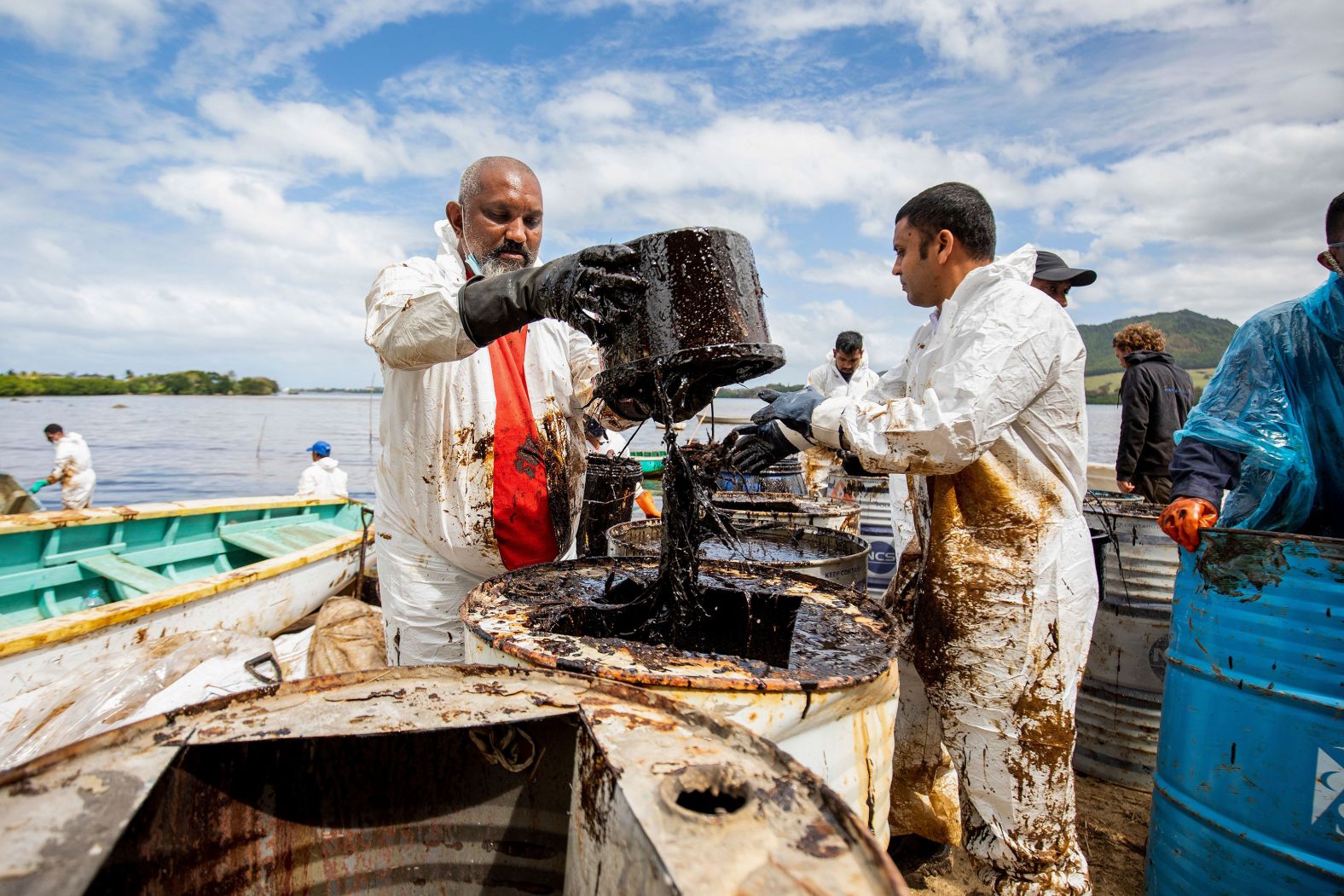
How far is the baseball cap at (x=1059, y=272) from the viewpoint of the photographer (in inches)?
179

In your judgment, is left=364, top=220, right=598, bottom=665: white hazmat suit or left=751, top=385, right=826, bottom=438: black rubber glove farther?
left=751, top=385, right=826, bottom=438: black rubber glove

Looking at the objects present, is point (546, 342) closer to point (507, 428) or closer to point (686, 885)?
point (507, 428)

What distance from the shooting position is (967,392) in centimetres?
224

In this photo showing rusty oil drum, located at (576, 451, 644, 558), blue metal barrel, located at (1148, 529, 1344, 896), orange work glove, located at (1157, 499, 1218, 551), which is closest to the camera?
blue metal barrel, located at (1148, 529, 1344, 896)

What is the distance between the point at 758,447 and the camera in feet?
9.03

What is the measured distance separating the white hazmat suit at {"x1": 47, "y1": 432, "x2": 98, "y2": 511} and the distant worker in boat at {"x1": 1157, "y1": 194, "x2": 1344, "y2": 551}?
41.4 ft

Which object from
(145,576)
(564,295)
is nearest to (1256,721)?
(564,295)

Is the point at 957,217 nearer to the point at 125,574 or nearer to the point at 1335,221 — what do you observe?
the point at 1335,221

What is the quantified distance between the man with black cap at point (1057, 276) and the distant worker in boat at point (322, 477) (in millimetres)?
9365

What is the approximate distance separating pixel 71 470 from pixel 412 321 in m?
11.5

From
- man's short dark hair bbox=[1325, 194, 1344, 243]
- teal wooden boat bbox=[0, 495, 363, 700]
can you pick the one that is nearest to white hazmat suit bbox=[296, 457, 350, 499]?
teal wooden boat bbox=[0, 495, 363, 700]

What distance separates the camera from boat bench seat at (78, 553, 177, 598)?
16.9ft

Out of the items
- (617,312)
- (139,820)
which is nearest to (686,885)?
(139,820)

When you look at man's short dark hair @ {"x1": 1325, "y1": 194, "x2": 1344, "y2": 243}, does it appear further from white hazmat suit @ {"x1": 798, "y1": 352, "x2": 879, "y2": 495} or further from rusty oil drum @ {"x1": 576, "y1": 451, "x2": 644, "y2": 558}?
white hazmat suit @ {"x1": 798, "y1": 352, "x2": 879, "y2": 495}
